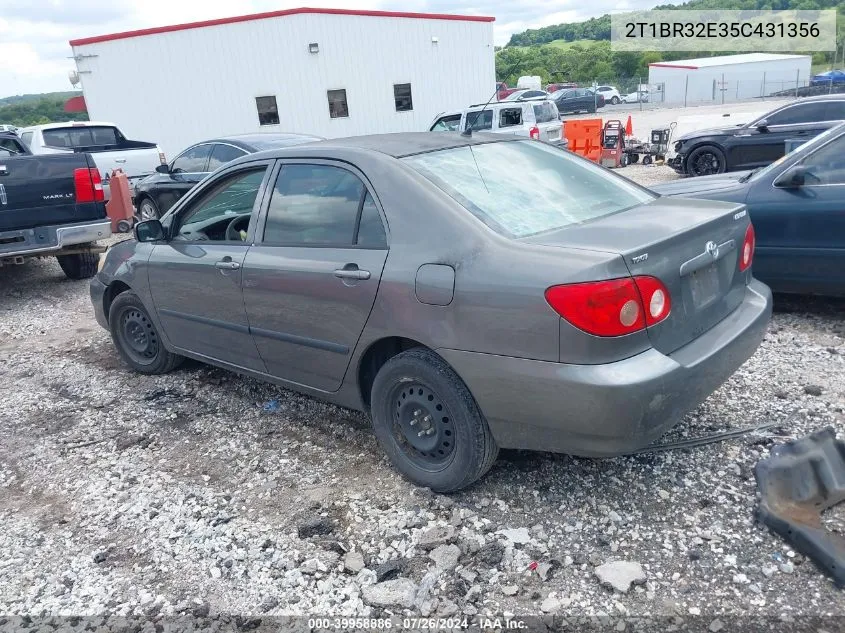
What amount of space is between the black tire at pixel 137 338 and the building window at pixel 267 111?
17973 millimetres

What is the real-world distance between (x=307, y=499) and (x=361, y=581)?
699mm

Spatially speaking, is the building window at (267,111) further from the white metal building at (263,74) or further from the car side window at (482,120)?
the car side window at (482,120)

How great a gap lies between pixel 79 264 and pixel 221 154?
2859 millimetres

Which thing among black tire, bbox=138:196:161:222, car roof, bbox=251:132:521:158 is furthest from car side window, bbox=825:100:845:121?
black tire, bbox=138:196:161:222

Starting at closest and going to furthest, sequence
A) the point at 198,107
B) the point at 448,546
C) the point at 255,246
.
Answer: the point at 448,546
the point at 255,246
the point at 198,107

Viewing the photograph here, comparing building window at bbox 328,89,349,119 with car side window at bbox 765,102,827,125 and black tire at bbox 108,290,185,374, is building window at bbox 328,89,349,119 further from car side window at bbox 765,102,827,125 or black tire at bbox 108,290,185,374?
black tire at bbox 108,290,185,374

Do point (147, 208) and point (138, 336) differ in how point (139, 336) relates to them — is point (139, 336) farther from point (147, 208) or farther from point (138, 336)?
point (147, 208)

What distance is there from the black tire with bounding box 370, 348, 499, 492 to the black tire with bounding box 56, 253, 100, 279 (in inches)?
256

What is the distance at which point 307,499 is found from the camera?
11.1ft

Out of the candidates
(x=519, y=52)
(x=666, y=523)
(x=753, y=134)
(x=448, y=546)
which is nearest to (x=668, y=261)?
(x=666, y=523)

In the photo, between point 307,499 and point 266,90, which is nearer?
point 307,499

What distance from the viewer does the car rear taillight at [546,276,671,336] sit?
259 cm

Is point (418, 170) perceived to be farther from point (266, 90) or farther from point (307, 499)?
point (266, 90)

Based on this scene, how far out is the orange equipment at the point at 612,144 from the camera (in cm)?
1577
